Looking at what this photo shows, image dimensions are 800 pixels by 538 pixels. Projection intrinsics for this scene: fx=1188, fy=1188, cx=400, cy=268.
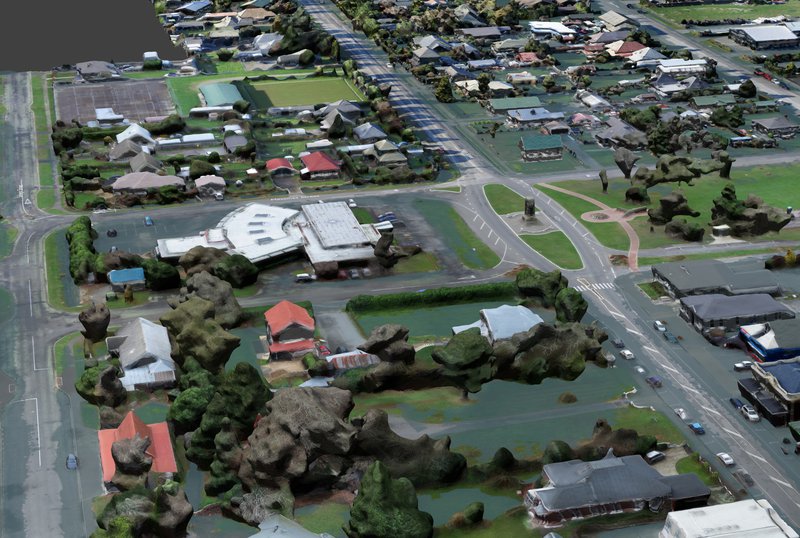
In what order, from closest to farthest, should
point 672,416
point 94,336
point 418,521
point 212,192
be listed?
1. point 418,521
2. point 672,416
3. point 94,336
4. point 212,192

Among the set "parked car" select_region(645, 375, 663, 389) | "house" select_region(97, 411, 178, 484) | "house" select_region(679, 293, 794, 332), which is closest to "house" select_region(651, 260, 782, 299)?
"house" select_region(679, 293, 794, 332)

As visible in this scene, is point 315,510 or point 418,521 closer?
Answer: point 418,521

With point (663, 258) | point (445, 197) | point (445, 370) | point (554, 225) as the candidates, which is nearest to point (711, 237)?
point (663, 258)

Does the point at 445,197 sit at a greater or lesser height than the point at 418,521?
lesser

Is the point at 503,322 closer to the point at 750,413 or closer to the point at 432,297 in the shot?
the point at 432,297

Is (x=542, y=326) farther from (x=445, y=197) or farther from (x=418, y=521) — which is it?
(x=445, y=197)

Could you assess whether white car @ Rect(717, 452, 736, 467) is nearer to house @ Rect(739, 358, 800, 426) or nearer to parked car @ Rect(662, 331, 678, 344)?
house @ Rect(739, 358, 800, 426)
